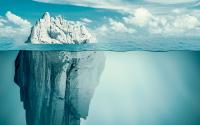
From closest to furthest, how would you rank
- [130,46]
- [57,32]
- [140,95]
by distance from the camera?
[57,32], [130,46], [140,95]

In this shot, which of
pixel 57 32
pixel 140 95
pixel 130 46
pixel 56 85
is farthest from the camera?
pixel 140 95

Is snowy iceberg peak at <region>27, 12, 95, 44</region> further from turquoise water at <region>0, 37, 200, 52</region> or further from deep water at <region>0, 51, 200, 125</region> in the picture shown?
deep water at <region>0, 51, 200, 125</region>

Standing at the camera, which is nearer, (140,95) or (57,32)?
(57,32)

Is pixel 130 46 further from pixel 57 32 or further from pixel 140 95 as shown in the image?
pixel 140 95

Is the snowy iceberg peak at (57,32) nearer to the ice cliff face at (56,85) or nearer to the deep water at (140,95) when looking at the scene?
the ice cliff face at (56,85)

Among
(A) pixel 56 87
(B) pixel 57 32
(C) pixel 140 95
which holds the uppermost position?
(B) pixel 57 32

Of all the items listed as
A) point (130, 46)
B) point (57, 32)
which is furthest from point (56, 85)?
point (57, 32)

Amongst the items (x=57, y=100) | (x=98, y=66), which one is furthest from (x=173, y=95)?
(x=57, y=100)
